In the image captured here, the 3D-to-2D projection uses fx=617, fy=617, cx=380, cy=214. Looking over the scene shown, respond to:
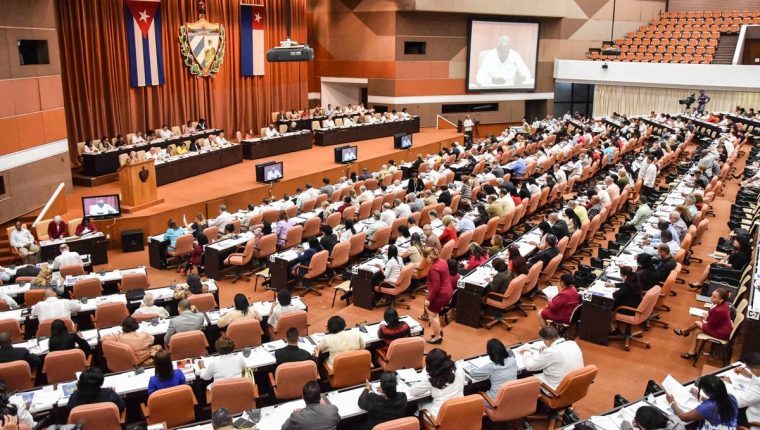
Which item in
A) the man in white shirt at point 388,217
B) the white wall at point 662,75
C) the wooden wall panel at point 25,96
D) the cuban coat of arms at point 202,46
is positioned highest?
the cuban coat of arms at point 202,46

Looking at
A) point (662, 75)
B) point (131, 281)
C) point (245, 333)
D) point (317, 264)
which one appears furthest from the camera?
point (662, 75)

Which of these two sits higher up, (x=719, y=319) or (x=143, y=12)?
(x=143, y=12)

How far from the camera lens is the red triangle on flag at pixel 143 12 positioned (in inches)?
769

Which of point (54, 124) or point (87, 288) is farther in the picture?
point (54, 124)

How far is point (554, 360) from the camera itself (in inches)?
248

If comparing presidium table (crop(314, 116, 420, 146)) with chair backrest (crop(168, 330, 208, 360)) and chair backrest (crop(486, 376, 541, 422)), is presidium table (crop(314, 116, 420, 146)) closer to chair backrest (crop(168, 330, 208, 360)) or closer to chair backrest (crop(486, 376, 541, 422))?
chair backrest (crop(168, 330, 208, 360))

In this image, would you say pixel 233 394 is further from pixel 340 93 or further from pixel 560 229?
pixel 340 93

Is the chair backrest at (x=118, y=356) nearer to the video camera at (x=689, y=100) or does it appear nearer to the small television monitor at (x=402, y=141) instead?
the small television monitor at (x=402, y=141)

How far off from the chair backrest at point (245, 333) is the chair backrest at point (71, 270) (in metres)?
4.24

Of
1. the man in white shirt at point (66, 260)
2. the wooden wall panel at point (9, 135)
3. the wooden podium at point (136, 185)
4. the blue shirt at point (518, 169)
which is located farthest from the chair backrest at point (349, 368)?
the blue shirt at point (518, 169)

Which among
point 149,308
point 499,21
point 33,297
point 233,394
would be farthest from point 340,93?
point 233,394

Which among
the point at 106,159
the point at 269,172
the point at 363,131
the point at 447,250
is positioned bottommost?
the point at 447,250

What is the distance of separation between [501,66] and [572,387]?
24587mm

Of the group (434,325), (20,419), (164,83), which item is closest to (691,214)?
(434,325)
